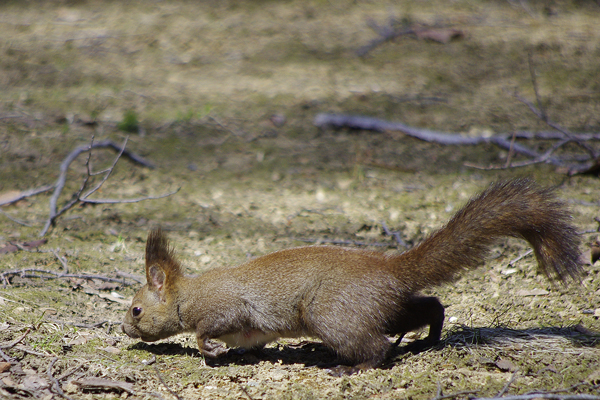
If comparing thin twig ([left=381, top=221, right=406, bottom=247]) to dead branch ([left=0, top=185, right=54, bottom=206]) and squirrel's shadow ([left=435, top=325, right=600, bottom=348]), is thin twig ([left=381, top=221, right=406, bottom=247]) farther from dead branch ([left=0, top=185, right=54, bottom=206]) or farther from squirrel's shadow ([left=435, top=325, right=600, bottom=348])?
dead branch ([left=0, top=185, right=54, bottom=206])

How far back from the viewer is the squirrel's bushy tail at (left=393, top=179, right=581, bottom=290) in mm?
3213

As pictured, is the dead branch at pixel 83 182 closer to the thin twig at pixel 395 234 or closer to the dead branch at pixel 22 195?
the dead branch at pixel 22 195

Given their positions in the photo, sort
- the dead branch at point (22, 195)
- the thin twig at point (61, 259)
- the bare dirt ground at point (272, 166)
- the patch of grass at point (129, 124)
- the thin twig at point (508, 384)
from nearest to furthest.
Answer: the thin twig at point (508, 384), the bare dirt ground at point (272, 166), the thin twig at point (61, 259), the dead branch at point (22, 195), the patch of grass at point (129, 124)

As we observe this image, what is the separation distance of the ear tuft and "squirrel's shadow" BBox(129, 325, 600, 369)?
459mm

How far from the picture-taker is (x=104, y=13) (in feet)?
36.0

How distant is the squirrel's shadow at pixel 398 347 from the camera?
3.44 metres

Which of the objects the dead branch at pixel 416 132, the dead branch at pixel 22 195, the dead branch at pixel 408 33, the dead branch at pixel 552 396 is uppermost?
the dead branch at pixel 408 33

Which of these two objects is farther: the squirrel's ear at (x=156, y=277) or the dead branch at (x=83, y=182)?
the dead branch at (x=83, y=182)

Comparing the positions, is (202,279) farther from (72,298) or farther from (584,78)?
(584,78)

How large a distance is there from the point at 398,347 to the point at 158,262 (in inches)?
64.8

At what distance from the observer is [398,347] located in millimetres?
3709

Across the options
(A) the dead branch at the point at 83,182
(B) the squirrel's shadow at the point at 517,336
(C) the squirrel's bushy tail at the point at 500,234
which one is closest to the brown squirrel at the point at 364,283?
(C) the squirrel's bushy tail at the point at 500,234

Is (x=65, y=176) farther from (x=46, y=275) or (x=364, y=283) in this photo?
(x=364, y=283)

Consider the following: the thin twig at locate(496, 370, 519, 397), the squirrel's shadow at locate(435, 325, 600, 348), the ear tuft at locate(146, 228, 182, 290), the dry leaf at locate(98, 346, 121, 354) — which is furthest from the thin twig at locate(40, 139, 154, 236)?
the thin twig at locate(496, 370, 519, 397)
